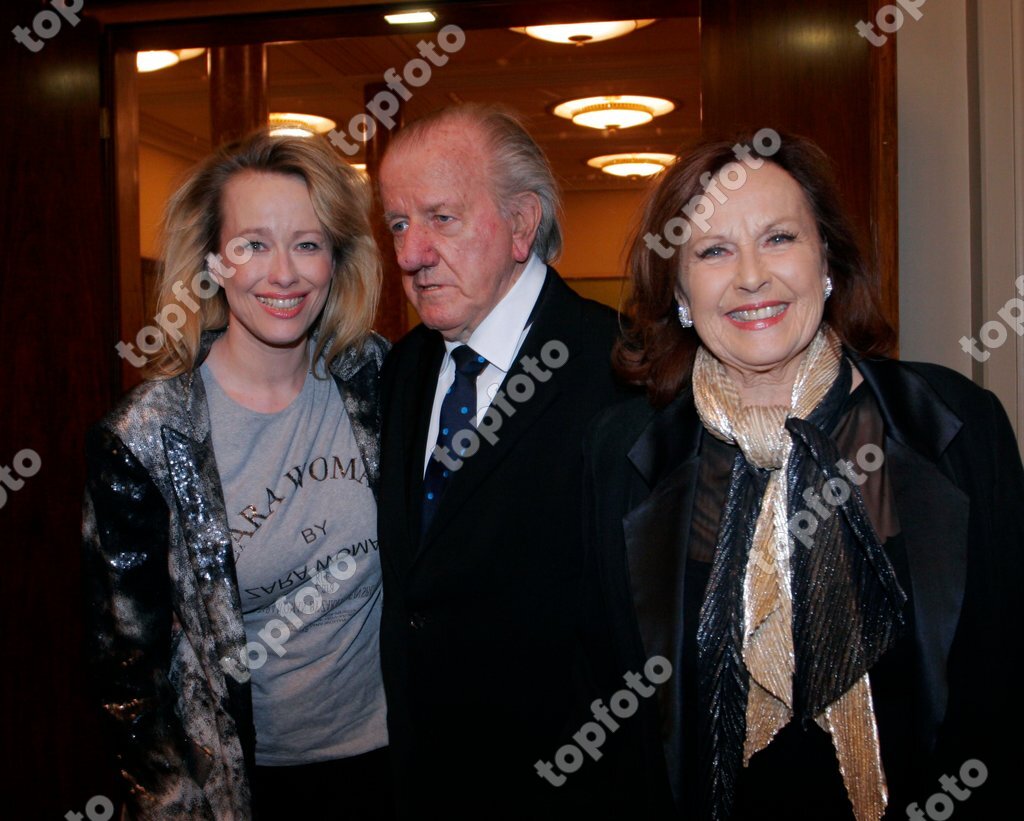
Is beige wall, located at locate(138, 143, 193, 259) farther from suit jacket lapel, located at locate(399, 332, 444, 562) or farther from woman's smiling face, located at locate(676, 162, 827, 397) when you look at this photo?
woman's smiling face, located at locate(676, 162, 827, 397)

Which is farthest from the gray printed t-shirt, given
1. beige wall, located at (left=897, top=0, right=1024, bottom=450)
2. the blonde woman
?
beige wall, located at (left=897, top=0, right=1024, bottom=450)

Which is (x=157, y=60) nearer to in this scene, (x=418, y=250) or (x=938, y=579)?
(x=418, y=250)

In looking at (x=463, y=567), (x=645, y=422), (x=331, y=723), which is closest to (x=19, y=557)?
(x=331, y=723)

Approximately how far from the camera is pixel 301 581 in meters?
1.86

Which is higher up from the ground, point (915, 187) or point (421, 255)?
point (915, 187)

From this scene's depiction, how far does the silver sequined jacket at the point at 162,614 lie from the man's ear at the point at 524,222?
741 millimetres

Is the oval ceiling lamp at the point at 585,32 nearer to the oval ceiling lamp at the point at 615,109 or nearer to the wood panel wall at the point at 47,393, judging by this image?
the oval ceiling lamp at the point at 615,109

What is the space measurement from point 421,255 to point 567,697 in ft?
2.92

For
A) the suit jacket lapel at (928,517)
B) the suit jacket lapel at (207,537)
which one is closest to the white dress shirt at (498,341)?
the suit jacket lapel at (207,537)

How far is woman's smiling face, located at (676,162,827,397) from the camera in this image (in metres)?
1.53

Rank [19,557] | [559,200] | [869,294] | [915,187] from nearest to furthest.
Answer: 1. [869,294]
2. [559,200]
3. [915,187]
4. [19,557]

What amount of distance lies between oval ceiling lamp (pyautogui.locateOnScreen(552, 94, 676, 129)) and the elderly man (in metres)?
5.48

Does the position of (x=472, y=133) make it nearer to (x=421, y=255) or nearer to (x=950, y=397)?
(x=421, y=255)

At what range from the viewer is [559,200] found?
2.12 metres
